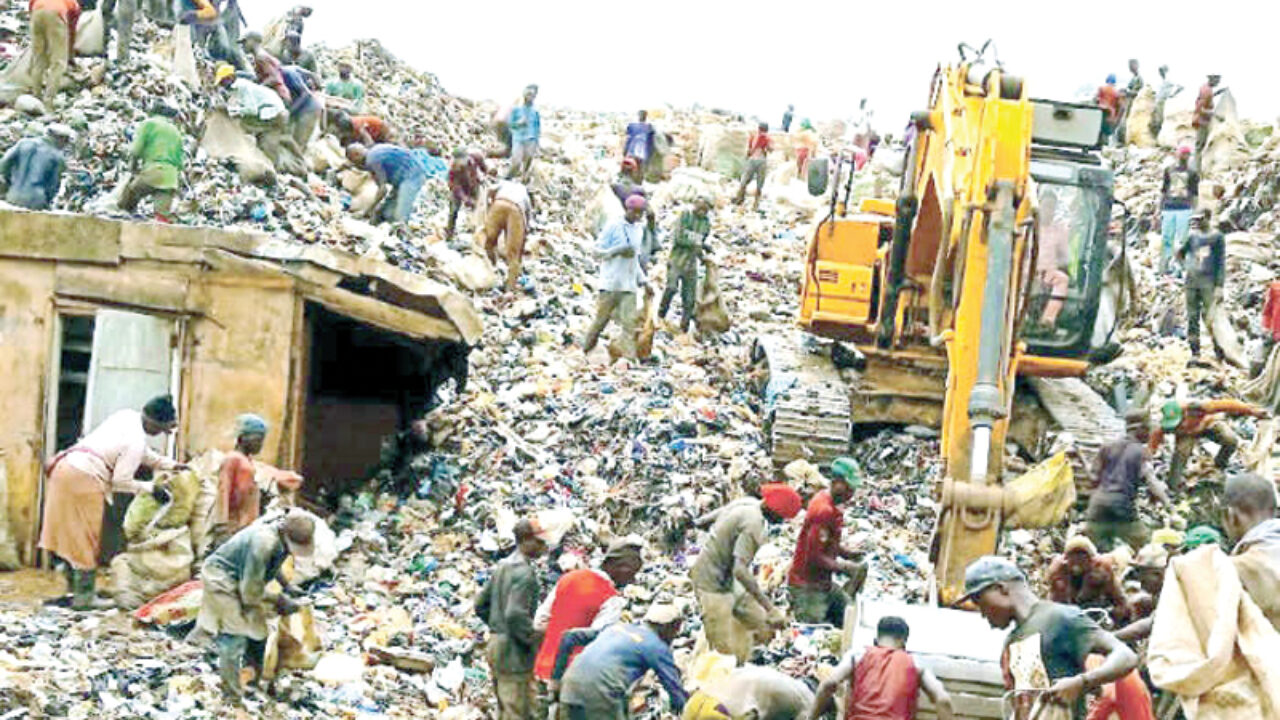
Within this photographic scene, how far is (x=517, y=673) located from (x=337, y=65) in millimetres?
18154

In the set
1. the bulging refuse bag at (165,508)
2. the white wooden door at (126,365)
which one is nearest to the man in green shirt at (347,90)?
the white wooden door at (126,365)

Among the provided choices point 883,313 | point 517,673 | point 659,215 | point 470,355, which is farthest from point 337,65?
point 517,673

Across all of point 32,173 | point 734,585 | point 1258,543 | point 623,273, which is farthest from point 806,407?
point 1258,543

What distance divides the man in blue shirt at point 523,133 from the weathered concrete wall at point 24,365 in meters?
9.73

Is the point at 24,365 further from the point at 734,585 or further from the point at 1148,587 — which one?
the point at 1148,587

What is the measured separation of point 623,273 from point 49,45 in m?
6.21

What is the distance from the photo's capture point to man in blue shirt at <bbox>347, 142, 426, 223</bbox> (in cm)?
1891

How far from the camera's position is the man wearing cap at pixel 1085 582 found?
9820mm

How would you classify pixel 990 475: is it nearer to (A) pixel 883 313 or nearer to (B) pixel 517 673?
(B) pixel 517 673

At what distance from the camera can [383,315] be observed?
46.6ft

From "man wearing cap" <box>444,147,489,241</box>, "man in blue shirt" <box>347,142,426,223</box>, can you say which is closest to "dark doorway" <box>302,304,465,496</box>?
"man in blue shirt" <box>347,142,426,223</box>

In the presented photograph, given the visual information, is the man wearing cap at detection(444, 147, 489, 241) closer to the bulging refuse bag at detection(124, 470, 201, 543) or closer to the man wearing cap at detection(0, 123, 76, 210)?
the man wearing cap at detection(0, 123, 76, 210)

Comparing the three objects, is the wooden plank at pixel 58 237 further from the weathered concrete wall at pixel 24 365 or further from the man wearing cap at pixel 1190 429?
the man wearing cap at pixel 1190 429

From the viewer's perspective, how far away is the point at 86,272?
13.4 metres
